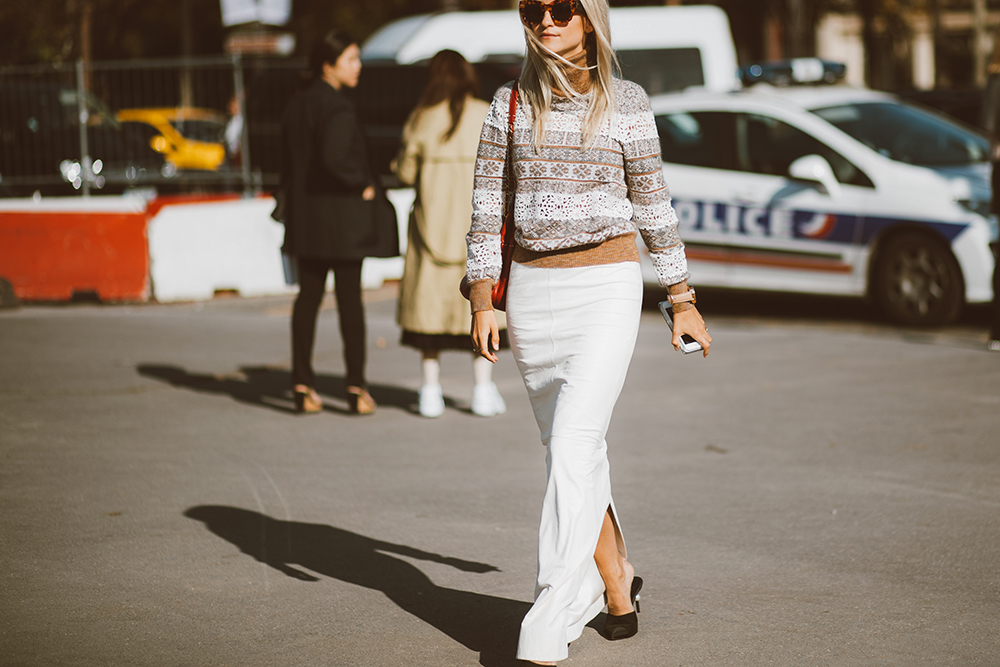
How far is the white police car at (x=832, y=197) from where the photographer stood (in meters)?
9.47

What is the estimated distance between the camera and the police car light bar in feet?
37.3

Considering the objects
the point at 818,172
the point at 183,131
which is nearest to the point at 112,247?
the point at 818,172

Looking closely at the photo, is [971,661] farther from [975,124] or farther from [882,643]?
[975,124]

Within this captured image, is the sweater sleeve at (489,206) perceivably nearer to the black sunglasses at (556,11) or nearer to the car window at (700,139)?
the black sunglasses at (556,11)

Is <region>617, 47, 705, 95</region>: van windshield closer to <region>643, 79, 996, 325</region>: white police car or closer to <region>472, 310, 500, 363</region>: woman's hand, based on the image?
<region>643, 79, 996, 325</region>: white police car

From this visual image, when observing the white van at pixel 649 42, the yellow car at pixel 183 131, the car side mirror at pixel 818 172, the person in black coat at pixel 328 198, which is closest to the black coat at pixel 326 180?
the person in black coat at pixel 328 198

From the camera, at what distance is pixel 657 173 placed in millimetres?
3504

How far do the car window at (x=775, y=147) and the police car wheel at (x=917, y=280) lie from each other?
67 cm

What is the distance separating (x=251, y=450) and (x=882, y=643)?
11.1 feet

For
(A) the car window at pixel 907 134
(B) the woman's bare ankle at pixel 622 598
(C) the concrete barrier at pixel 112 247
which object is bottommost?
(B) the woman's bare ankle at pixel 622 598

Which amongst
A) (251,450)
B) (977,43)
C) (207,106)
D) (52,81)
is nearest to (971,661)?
(251,450)

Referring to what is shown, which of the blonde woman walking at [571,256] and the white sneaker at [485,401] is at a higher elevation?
the blonde woman walking at [571,256]

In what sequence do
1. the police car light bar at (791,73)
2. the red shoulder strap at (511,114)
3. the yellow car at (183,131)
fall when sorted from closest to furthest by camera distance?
the red shoulder strap at (511,114), the police car light bar at (791,73), the yellow car at (183,131)

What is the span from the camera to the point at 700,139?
34.4ft
